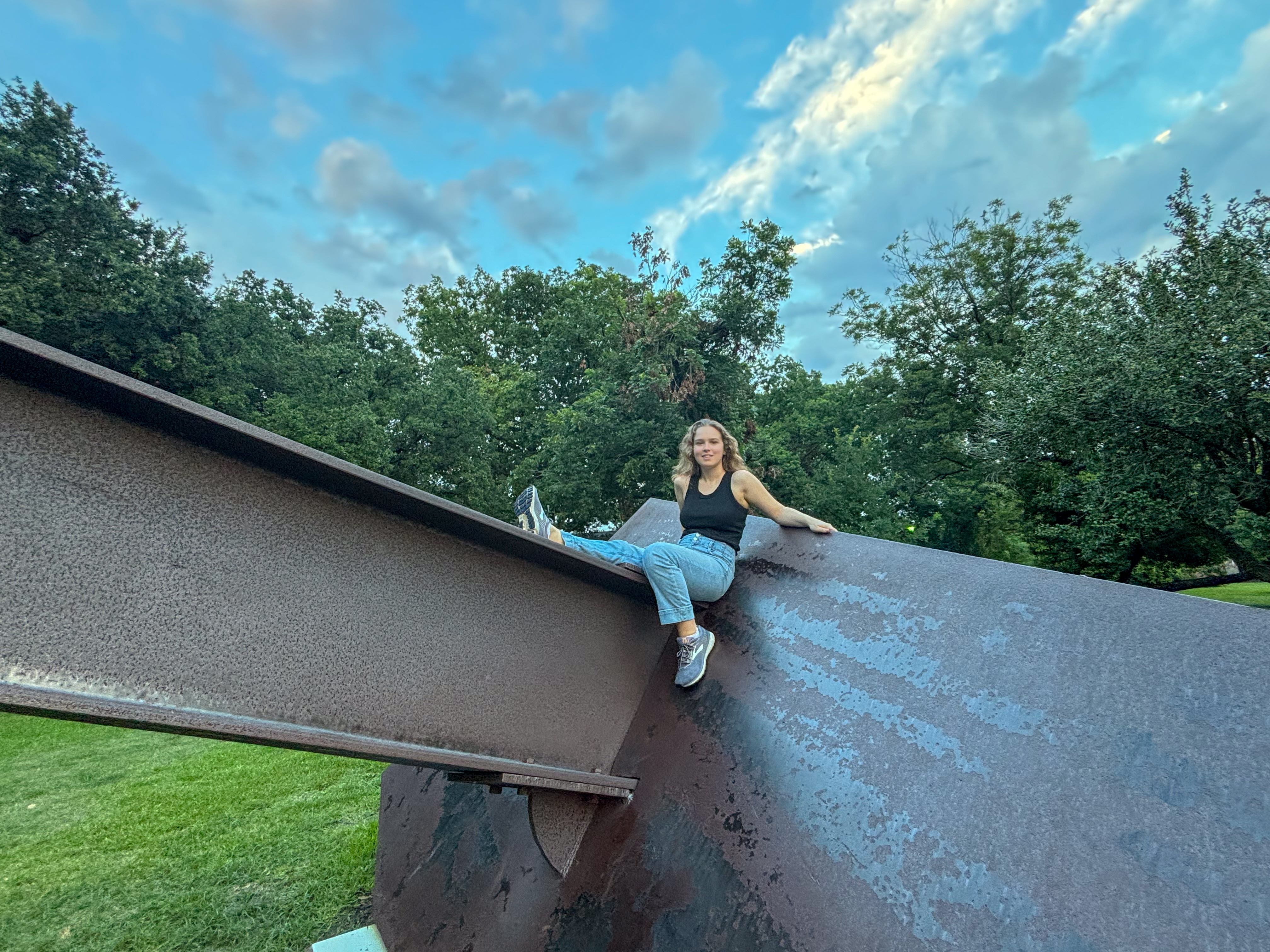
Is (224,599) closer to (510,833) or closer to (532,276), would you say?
(510,833)

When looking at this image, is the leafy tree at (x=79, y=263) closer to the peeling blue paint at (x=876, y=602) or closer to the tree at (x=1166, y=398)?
the peeling blue paint at (x=876, y=602)

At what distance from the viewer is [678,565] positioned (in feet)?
8.65

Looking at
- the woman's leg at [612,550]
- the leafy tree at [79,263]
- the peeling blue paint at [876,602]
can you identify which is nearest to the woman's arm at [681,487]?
the woman's leg at [612,550]

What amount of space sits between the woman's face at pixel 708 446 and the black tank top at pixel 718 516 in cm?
12

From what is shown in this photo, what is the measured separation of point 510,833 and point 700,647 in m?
1.09

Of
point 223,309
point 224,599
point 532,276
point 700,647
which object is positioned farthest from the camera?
point 532,276

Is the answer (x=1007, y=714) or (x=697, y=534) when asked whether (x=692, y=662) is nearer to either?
(x=697, y=534)

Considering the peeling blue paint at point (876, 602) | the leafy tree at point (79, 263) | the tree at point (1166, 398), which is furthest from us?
the leafy tree at point (79, 263)

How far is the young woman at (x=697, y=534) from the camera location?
2559 millimetres

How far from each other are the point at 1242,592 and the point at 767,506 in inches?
1043

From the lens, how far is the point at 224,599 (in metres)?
1.57

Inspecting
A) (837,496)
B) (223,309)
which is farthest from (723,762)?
(223,309)

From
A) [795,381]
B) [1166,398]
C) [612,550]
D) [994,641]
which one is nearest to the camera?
[994,641]

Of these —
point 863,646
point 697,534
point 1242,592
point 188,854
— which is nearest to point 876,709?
point 863,646
